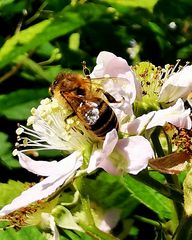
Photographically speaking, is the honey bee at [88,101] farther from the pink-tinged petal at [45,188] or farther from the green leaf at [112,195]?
the green leaf at [112,195]

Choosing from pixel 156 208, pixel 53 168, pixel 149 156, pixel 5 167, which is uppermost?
pixel 149 156

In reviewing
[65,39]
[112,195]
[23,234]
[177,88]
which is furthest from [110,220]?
[65,39]

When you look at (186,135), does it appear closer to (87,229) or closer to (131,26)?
(87,229)

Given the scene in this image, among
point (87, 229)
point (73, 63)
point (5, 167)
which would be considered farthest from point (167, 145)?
point (73, 63)

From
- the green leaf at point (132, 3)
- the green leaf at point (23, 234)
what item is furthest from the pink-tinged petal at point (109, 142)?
the green leaf at point (132, 3)

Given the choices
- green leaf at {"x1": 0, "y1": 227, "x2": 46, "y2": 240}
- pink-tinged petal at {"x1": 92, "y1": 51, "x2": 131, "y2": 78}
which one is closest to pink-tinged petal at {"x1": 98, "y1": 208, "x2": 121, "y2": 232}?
green leaf at {"x1": 0, "y1": 227, "x2": 46, "y2": 240}
